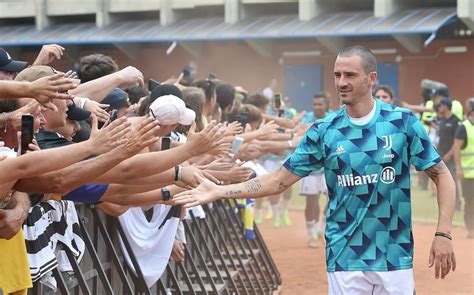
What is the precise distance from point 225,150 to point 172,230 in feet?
6.02

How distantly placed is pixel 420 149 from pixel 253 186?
103 centimetres

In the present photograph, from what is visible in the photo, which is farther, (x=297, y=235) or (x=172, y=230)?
(x=297, y=235)

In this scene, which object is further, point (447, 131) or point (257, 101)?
point (447, 131)

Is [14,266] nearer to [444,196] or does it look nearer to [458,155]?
[444,196]

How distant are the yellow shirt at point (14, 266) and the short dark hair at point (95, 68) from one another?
8.33ft

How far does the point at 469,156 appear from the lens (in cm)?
1705

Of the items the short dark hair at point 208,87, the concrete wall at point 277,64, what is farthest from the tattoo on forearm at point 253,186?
the concrete wall at point 277,64

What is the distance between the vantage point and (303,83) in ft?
112

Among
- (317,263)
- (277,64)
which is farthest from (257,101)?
(277,64)

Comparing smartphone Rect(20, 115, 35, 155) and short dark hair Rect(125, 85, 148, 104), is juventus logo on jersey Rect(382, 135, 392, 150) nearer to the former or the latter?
smartphone Rect(20, 115, 35, 155)

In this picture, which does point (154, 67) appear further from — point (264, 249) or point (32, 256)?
point (32, 256)

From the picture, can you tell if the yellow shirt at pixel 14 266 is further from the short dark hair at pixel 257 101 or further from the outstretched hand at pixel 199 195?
the short dark hair at pixel 257 101

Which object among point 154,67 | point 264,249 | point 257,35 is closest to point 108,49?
point 154,67

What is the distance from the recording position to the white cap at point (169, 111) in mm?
5820
